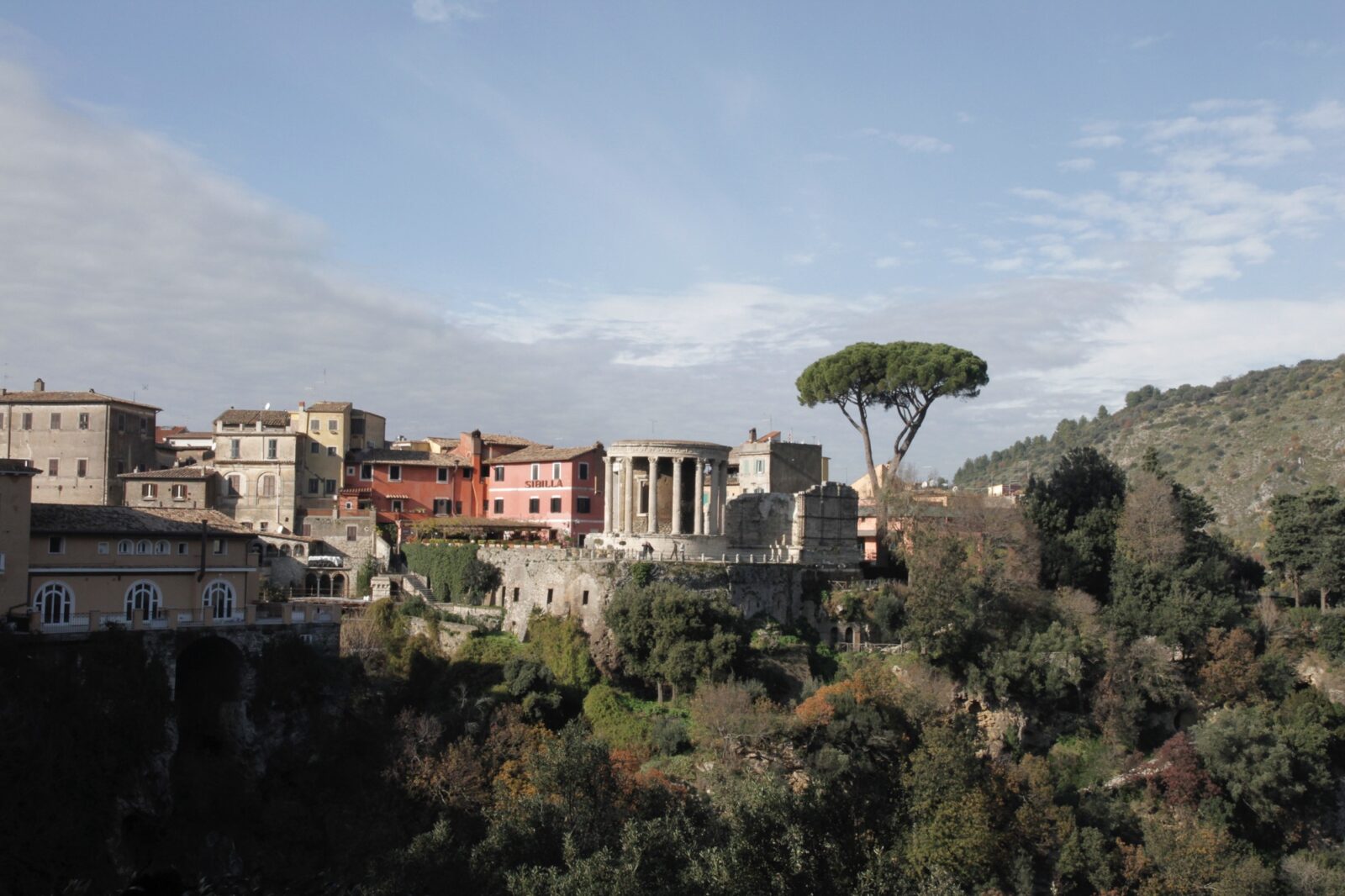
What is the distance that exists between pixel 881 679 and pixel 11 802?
2800 centimetres

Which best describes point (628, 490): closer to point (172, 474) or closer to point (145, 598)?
point (145, 598)

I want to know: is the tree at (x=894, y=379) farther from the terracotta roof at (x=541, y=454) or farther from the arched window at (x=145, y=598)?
the arched window at (x=145, y=598)

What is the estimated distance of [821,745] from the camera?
128 ft

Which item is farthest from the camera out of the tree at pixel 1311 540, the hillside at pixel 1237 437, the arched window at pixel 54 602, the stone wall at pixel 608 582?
the hillside at pixel 1237 437

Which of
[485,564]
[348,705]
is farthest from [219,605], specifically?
[485,564]

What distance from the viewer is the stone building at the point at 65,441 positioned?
54.5 m

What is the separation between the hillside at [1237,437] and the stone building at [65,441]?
3128 inches

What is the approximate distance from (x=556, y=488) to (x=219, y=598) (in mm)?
20990

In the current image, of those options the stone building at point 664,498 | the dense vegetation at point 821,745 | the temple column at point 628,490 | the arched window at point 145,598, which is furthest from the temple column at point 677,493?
the arched window at point 145,598

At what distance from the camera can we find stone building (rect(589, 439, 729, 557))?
48.8m

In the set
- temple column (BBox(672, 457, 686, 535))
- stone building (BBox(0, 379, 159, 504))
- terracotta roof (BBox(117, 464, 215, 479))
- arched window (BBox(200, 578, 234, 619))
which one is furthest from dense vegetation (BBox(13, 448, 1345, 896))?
stone building (BBox(0, 379, 159, 504))

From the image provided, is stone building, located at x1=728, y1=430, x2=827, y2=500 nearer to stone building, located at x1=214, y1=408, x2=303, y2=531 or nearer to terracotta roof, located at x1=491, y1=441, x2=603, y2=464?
terracotta roof, located at x1=491, y1=441, x2=603, y2=464

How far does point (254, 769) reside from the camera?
37.3m

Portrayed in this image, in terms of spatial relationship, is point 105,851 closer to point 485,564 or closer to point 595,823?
point 595,823
